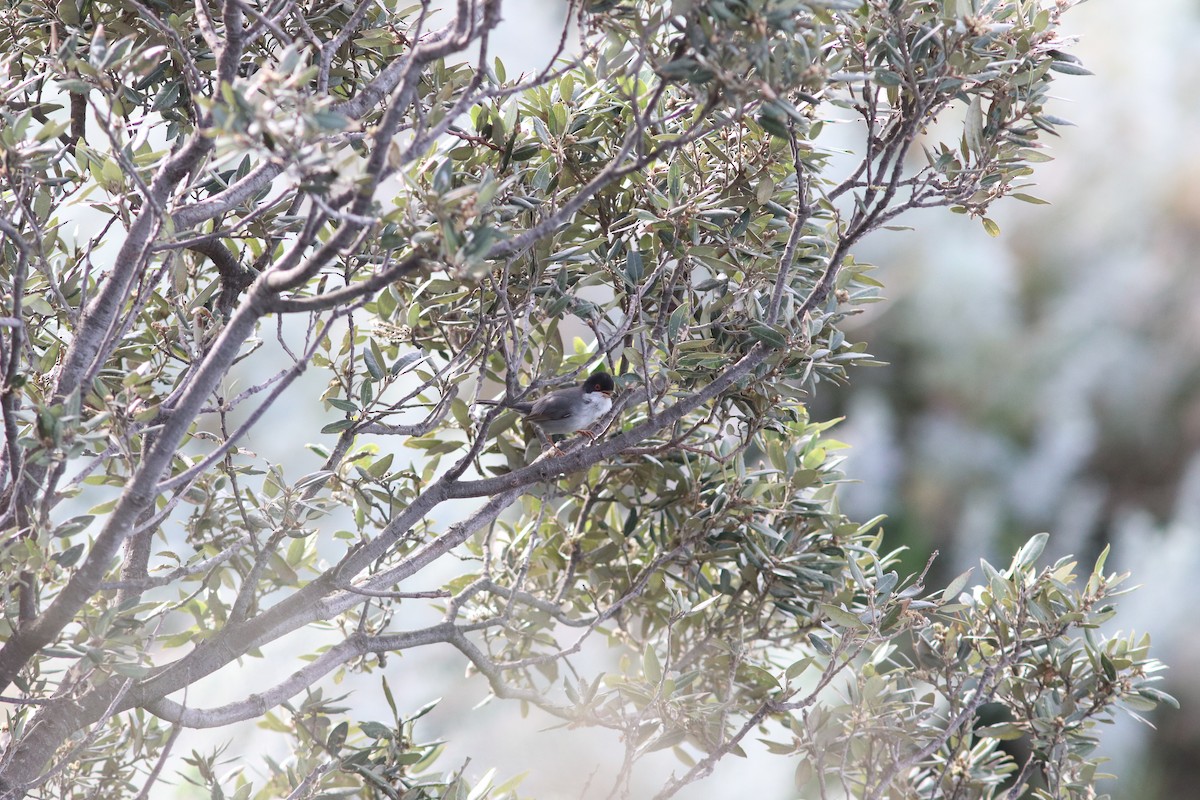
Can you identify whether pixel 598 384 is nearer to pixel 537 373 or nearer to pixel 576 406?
pixel 576 406

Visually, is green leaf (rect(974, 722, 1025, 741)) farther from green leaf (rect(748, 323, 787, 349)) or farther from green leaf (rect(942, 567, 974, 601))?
green leaf (rect(748, 323, 787, 349))

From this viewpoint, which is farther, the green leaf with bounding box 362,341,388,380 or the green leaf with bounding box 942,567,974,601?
the green leaf with bounding box 942,567,974,601

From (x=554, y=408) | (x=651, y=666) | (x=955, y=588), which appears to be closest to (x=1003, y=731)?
(x=955, y=588)

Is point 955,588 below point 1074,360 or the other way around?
below

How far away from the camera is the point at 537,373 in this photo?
82.7 inches

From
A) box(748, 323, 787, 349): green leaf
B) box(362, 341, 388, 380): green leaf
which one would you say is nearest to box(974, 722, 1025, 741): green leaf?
box(748, 323, 787, 349): green leaf

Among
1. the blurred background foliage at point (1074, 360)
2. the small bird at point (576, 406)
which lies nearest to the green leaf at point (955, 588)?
the small bird at point (576, 406)

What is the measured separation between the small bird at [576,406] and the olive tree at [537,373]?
0.37 meters

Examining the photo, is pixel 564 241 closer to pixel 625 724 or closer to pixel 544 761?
pixel 625 724

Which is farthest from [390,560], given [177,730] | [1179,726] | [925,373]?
[925,373]

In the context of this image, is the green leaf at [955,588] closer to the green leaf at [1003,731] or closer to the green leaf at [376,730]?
the green leaf at [1003,731]

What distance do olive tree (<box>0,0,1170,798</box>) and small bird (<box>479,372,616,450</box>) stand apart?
37 cm

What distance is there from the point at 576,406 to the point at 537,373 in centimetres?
90

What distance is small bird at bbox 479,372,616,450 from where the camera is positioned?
111 inches
